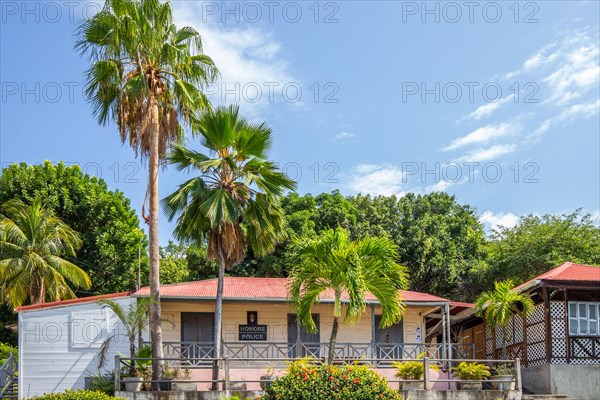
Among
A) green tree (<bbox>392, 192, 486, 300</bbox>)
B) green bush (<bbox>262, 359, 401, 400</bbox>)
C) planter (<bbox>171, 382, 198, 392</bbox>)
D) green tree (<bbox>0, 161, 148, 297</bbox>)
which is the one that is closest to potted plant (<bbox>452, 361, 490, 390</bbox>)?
green bush (<bbox>262, 359, 401, 400</bbox>)

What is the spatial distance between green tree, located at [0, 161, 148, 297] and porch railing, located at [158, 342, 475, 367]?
1266cm

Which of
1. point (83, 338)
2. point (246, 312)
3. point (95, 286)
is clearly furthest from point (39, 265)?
point (246, 312)

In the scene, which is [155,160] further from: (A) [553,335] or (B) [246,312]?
(A) [553,335]

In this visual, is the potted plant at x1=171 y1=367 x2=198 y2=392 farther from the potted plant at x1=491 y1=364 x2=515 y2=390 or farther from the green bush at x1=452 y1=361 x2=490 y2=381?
the potted plant at x1=491 y1=364 x2=515 y2=390

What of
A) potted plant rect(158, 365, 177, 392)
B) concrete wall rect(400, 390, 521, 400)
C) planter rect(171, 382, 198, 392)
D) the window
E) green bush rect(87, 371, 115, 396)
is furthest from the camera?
the window

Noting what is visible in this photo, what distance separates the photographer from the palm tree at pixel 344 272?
18.9 m

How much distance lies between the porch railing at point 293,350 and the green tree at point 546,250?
10.6 meters

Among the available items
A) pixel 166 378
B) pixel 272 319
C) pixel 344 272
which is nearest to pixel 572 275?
pixel 344 272

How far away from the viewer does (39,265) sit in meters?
31.4

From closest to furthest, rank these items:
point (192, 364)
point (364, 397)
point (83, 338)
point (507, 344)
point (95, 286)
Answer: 1. point (364, 397)
2. point (192, 364)
3. point (83, 338)
4. point (507, 344)
5. point (95, 286)

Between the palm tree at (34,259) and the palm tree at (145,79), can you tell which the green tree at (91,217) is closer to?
the palm tree at (34,259)

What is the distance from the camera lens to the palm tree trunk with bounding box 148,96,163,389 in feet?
67.4

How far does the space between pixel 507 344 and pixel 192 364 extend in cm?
1162

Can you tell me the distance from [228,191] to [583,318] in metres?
12.1
